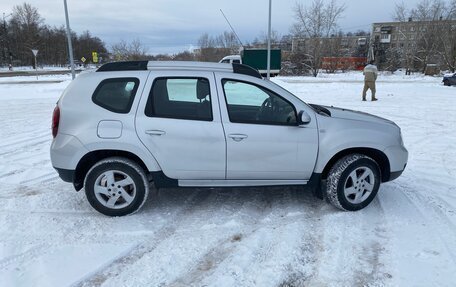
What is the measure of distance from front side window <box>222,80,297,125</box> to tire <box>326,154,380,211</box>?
2.68 ft

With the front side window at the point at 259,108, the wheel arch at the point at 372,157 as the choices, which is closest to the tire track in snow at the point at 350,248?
the wheel arch at the point at 372,157

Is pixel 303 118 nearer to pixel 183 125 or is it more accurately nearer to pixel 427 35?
pixel 183 125

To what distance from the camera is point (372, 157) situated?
174 inches

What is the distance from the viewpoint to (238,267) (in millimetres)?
3207

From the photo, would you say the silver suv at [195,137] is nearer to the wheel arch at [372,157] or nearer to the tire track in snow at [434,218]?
the wheel arch at [372,157]

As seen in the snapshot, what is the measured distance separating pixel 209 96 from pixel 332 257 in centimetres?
218

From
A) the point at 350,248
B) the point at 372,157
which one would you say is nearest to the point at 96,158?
the point at 350,248

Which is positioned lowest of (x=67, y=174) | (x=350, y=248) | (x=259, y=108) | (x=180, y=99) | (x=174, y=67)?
(x=350, y=248)

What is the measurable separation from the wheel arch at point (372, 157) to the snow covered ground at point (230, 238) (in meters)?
0.46

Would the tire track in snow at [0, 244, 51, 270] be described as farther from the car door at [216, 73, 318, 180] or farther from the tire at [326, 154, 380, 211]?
the tire at [326, 154, 380, 211]

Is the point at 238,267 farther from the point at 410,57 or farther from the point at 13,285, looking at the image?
the point at 410,57

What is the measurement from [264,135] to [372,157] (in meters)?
1.49

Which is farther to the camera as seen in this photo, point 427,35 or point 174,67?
point 427,35

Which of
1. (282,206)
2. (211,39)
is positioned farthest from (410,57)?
(282,206)
